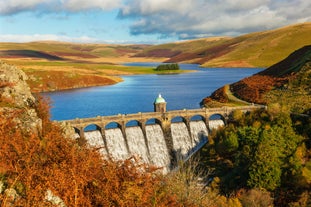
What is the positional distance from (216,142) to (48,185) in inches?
2416

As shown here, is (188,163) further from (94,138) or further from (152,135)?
(94,138)

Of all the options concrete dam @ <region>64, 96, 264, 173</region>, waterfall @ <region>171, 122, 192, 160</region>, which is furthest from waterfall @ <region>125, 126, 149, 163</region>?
waterfall @ <region>171, 122, 192, 160</region>

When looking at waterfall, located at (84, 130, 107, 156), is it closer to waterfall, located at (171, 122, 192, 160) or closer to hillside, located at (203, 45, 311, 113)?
waterfall, located at (171, 122, 192, 160)

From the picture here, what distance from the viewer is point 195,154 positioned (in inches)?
3012

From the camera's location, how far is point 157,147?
74.2 m

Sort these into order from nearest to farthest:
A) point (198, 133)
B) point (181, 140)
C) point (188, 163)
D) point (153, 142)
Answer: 1. point (188, 163)
2. point (153, 142)
3. point (181, 140)
4. point (198, 133)

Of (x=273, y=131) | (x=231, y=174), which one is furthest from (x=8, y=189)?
(x=273, y=131)

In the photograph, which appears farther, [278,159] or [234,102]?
[234,102]

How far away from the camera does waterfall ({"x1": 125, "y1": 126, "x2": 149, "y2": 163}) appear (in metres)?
71.3

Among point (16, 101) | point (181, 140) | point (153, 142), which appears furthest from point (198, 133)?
point (16, 101)

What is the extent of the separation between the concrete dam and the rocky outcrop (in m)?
32.4

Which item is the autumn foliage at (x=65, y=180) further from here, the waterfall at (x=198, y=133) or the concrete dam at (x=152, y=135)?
the waterfall at (x=198, y=133)

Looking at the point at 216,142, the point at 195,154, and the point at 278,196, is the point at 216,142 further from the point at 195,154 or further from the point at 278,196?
the point at 278,196

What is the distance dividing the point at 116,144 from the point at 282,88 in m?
74.4
